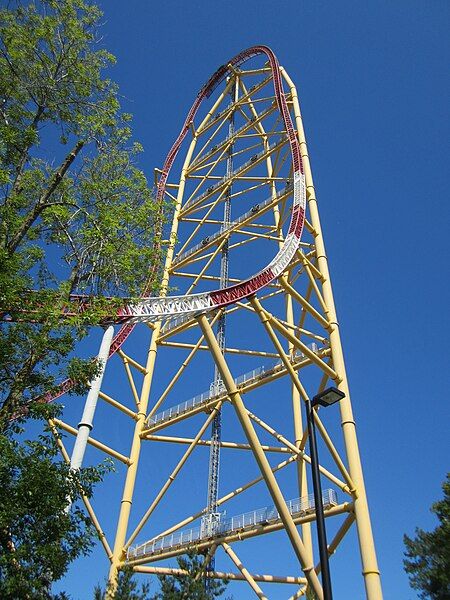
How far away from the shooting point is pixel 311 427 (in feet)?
20.3

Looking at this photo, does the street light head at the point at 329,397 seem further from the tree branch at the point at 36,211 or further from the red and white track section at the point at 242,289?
the red and white track section at the point at 242,289

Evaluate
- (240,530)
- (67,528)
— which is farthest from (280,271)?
(67,528)

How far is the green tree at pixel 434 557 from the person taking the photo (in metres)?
15.5

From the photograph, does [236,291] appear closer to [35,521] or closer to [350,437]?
[350,437]

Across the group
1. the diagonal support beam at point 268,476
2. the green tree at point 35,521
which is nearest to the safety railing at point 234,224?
the diagonal support beam at point 268,476

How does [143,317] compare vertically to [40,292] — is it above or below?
above

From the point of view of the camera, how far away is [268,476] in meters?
9.98

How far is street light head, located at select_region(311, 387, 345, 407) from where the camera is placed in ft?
21.0

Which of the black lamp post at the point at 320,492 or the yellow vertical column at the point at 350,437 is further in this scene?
the yellow vertical column at the point at 350,437

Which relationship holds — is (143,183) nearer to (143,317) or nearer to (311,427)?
(143,317)

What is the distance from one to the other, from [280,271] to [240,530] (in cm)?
548

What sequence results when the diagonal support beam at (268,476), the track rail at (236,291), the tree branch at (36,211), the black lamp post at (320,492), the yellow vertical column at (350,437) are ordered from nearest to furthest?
the black lamp post at (320,492), the tree branch at (36,211), the yellow vertical column at (350,437), the diagonal support beam at (268,476), the track rail at (236,291)

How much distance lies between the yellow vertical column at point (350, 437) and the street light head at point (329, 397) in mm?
3966

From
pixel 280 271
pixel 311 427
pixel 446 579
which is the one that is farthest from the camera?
pixel 446 579
